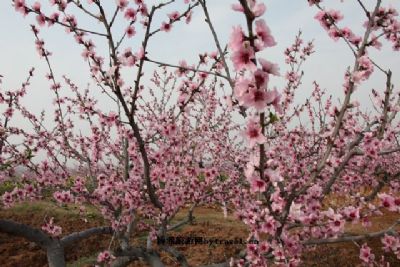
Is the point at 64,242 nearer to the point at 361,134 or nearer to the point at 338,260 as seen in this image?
the point at 361,134

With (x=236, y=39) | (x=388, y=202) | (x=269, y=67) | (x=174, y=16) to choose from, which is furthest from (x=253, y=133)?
(x=174, y=16)

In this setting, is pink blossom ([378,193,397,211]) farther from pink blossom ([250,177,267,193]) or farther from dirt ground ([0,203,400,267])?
dirt ground ([0,203,400,267])

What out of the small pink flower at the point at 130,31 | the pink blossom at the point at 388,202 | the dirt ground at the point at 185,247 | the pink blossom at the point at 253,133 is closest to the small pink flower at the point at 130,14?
the small pink flower at the point at 130,31


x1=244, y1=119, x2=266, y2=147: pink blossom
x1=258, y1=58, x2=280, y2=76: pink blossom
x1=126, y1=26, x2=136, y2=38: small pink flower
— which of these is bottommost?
x1=244, y1=119, x2=266, y2=147: pink blossom

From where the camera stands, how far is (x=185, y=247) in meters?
10.2

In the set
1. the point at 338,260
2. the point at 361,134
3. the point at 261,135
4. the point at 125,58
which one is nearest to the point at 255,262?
the point at 361,134

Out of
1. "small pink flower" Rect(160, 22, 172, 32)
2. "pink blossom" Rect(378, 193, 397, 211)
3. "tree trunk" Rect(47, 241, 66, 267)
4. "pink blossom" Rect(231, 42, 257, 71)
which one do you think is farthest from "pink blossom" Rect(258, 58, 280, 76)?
"tree trunk" Rect(47, 241, 66, 267)

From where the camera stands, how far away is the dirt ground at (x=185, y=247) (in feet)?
28.7

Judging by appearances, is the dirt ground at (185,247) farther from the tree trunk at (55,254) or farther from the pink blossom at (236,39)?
the pink blossom at (236,39)

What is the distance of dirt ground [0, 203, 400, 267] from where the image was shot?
344 inches

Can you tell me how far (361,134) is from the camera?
9.69ft

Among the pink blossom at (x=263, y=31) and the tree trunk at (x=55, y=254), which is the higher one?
the pink blossom at (x=263, y=31)

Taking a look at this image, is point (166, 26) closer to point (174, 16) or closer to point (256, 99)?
point (174, 16)

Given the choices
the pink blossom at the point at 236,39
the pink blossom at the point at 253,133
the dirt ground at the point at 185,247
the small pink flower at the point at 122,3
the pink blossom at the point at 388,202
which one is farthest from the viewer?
the dirt ground at the point at 185,247
